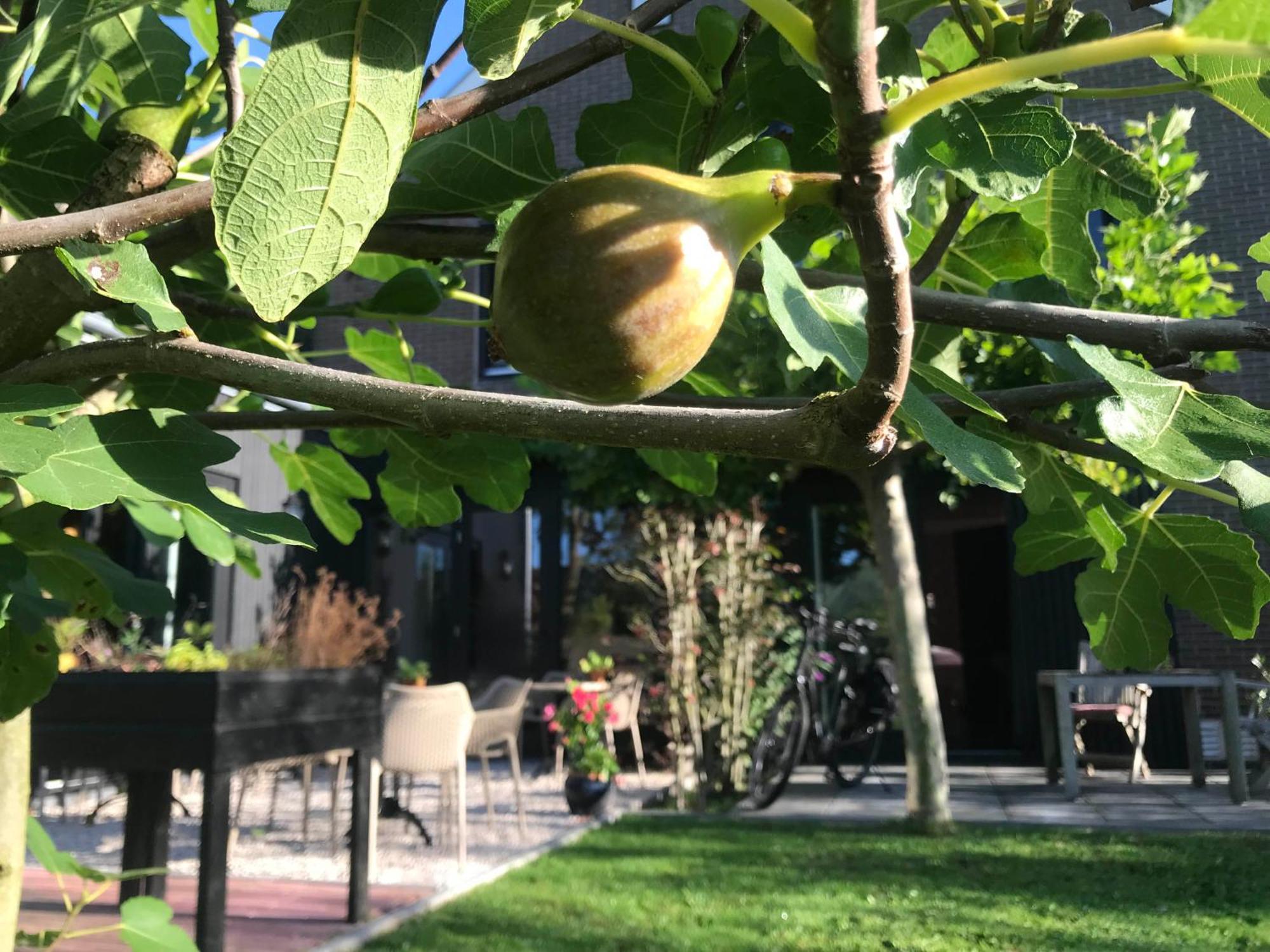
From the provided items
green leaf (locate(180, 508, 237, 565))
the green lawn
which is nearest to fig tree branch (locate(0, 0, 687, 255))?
green leaf (locate(180, 508, 237, 565))

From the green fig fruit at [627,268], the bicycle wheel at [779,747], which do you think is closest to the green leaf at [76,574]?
the green fig fruit at [627,268]

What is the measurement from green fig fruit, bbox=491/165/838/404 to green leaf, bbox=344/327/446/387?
1.04 m

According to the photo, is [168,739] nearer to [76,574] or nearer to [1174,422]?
[76,574]

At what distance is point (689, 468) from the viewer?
1.31 meters

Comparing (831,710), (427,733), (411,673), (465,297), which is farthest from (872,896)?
(411,673)

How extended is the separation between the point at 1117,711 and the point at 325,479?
8.05 m

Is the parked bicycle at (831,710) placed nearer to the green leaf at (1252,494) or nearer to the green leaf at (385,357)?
the green leaf at (385,357)

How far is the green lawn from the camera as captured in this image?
4.16 meters

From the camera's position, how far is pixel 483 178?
948 millimetres

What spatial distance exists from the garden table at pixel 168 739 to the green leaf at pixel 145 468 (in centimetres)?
285

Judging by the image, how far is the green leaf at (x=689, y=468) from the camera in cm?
130

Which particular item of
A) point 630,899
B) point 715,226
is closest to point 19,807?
point 715,226

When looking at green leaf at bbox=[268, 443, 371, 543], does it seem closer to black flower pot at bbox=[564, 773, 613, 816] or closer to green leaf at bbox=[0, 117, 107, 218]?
green leaf at bbox=[0, 117, 107, 218]

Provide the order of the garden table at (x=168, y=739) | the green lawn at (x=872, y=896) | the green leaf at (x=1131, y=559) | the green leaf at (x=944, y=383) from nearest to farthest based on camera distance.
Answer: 1. the green leaf at (x=944, y=383)
2. the green leaf at (x=1131, y=559)
3. the garden table at (x=168, y=739)
4. the green lawn at (x=872, y=896)
